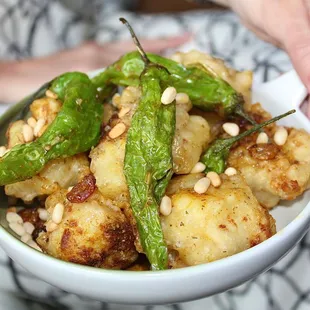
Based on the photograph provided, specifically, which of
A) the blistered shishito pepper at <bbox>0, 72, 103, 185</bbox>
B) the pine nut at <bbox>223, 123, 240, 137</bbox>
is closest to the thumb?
the pine nut at <bbox>223, 123, 240, 137</bbox>

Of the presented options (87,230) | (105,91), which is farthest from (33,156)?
(105,91)

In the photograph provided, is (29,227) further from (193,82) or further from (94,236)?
(193,82)

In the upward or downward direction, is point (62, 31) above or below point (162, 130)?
below

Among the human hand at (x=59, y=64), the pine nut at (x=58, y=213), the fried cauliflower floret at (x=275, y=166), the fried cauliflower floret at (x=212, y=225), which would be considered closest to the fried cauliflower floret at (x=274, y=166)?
the fried cauliflower floret at (x=275, y=166)

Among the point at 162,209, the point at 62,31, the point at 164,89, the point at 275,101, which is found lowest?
the point at 62,31

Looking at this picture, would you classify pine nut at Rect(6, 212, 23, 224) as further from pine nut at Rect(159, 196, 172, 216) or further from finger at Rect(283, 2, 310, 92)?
finger at Rect(283, 2, 310, 92)

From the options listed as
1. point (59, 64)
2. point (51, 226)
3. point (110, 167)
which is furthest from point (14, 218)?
point (59, 64)

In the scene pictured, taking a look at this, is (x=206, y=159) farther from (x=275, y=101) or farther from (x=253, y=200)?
(x=275, y=101)
